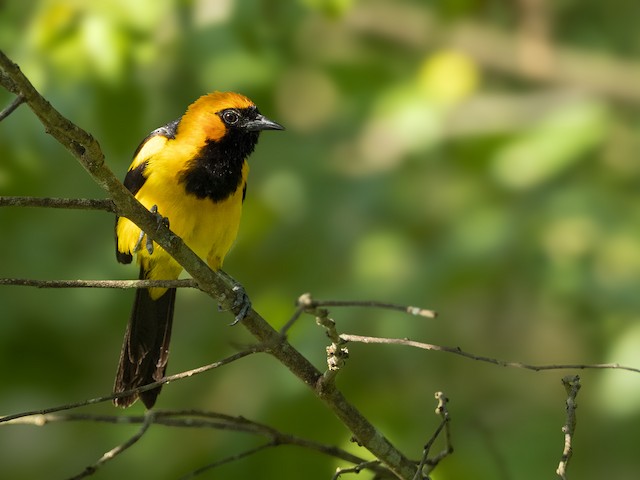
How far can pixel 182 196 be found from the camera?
429 cm

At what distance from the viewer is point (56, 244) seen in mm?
6484

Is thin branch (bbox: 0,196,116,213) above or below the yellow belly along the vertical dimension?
below

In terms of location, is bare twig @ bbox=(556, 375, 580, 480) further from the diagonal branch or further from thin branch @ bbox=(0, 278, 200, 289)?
thin branch @ bbox=(0, 278, 200, 289)

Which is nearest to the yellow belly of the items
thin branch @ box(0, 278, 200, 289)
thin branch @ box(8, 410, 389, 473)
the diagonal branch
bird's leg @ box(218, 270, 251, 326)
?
bird's leg @ box(218, 270, 251, 326)

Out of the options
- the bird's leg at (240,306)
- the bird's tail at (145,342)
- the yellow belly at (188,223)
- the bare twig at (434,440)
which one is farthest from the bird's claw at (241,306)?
the bird's tail at (145,342)

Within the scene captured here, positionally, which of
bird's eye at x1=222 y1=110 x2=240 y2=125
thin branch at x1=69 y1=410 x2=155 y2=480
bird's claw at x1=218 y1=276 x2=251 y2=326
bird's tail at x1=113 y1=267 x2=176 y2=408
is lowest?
thin branch at x1=69 y1=410 x2=155 y2=480

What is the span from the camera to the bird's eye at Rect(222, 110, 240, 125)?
15.3 ft

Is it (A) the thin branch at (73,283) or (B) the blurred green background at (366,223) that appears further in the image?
(B) the blurred green background at (366,223)

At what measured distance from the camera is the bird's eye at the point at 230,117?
467 cm

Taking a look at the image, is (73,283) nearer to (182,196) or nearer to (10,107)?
(10,107)

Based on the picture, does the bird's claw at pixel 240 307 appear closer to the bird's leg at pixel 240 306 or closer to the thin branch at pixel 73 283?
the bird's leg at pixel 240 306

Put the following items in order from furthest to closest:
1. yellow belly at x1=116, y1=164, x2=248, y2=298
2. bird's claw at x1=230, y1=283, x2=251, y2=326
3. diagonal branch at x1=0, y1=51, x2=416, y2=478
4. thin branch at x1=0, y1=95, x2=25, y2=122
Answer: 1. yellow belly at x1=116, y1=164, x2=248, y2=298
2. bird's claw at x1=230, y1=283, x2=251, y2=326
3. diagonal branch at x1=0, y1=51, x2=416, y2=478
4. thin branch at x1=0, y1=95, x2=25, y2=122

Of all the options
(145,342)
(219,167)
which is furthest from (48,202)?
(145,342)

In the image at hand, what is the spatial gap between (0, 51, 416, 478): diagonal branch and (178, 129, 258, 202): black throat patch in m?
1.35
